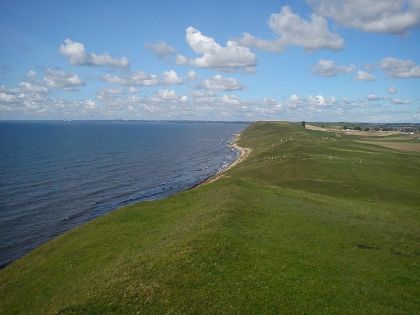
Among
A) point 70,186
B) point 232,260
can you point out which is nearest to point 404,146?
point 70,186

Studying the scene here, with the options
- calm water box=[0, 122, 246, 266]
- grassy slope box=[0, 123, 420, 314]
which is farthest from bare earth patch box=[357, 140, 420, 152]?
grassy slope box=[0, 123, 420, 314]

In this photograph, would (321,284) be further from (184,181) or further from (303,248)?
(184,181)

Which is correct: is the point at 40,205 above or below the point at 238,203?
below

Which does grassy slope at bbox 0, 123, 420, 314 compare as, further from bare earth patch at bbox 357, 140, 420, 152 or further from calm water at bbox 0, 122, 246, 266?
bare earth patch at bbox 357, 140, 420, 152

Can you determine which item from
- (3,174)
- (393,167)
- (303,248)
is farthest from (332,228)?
(3,174)

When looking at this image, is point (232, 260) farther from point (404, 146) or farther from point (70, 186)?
point (404, 146)

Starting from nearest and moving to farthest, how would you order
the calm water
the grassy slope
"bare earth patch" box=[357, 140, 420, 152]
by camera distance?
the grassy slope
the calm water
"bare earth patch" box=[357, 140, 420, 152]

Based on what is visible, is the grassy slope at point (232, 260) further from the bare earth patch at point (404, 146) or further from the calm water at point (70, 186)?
the bare earth patch at point (404, 146)

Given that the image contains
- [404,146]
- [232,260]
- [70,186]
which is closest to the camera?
[232,260]
